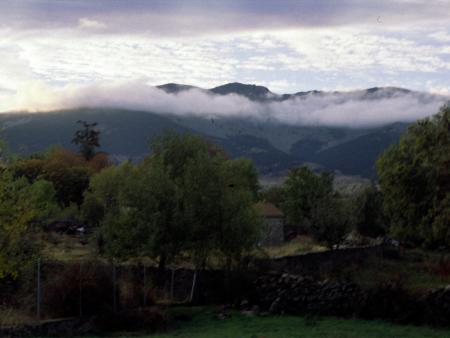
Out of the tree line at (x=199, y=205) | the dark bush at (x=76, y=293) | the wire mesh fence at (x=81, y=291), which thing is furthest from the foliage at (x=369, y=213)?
the dark bush at (x=76, y=293)

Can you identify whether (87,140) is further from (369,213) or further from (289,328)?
(289,328)

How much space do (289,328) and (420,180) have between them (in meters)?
36.4

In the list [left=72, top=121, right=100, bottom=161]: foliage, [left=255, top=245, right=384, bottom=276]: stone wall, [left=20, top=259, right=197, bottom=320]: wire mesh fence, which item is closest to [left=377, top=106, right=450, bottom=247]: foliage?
[left=255, top=245, right=384, bottom=276]: stone wall

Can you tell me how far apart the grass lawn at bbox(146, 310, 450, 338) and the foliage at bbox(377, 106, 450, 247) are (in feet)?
88.8

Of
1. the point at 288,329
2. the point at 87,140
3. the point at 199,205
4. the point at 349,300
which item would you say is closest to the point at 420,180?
the point at 199,205

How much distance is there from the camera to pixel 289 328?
25.1m

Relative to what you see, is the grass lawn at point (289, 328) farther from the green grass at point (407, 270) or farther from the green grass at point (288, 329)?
the green grass at point (407, 270)

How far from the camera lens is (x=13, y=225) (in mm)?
24906

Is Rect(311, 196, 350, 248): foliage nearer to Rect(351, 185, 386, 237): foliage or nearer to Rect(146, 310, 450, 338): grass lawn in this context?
Rect(351, 185, 386, 237): foliage

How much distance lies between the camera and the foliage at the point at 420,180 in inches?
2089

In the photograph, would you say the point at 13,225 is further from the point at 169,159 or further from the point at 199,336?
the point at 169,159

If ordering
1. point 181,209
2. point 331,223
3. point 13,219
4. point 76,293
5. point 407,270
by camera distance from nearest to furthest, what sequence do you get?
point 13,219
point 76,293
point 181,209
point 407,270
point 331,223

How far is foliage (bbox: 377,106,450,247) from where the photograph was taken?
174ft

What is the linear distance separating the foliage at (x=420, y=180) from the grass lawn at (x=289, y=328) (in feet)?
88.8
